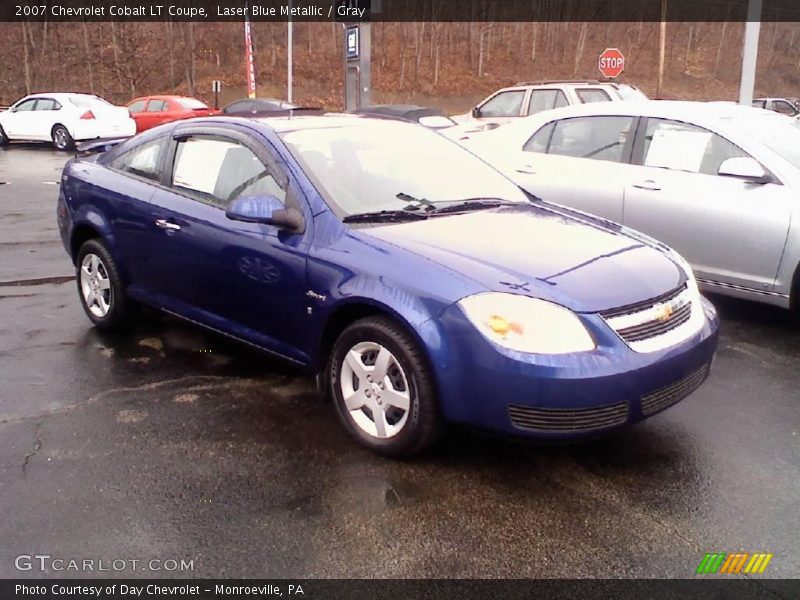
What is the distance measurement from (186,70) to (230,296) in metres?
46.1

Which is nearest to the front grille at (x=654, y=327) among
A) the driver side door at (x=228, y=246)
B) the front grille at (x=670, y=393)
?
the front grille at (x=670, y=393)

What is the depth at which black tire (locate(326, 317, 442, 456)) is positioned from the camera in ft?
10.5

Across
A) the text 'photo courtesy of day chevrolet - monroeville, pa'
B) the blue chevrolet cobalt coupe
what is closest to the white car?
the text 'photo courtesy of day chevrolet - monroeville, pa'

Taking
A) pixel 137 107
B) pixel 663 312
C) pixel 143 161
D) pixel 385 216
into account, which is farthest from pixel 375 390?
pixel 137 107

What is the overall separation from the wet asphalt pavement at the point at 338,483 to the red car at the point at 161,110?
1829cm

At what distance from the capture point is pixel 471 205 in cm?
411

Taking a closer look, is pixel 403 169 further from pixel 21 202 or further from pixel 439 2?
pixel 439 2

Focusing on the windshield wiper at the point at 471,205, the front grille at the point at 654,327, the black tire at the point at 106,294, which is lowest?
the black tire at the point at 106,294

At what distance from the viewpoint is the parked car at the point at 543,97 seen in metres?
13.8

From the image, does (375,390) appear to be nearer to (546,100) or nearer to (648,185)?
(648,185)

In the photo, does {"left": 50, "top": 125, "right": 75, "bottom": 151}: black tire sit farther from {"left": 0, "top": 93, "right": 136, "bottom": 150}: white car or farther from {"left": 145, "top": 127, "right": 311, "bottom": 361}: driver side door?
{"left": 145, "top": 127, "right": 311, "bottom": 361}: driver side door

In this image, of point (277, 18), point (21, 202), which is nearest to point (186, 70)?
point (277, 18)

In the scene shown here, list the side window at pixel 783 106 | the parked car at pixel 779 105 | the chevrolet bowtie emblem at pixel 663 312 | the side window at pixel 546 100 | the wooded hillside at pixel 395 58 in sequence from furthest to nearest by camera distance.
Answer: the wooded hillside at pixel 395 58
the side window at pixel 783 106
the parked car at pixel 779 105
the side window at pixel 546 100
the chevrolet bowtie emblem at pixel 663 312

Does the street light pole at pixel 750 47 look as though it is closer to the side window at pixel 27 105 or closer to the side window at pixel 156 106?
the side window at pixel 156 106
